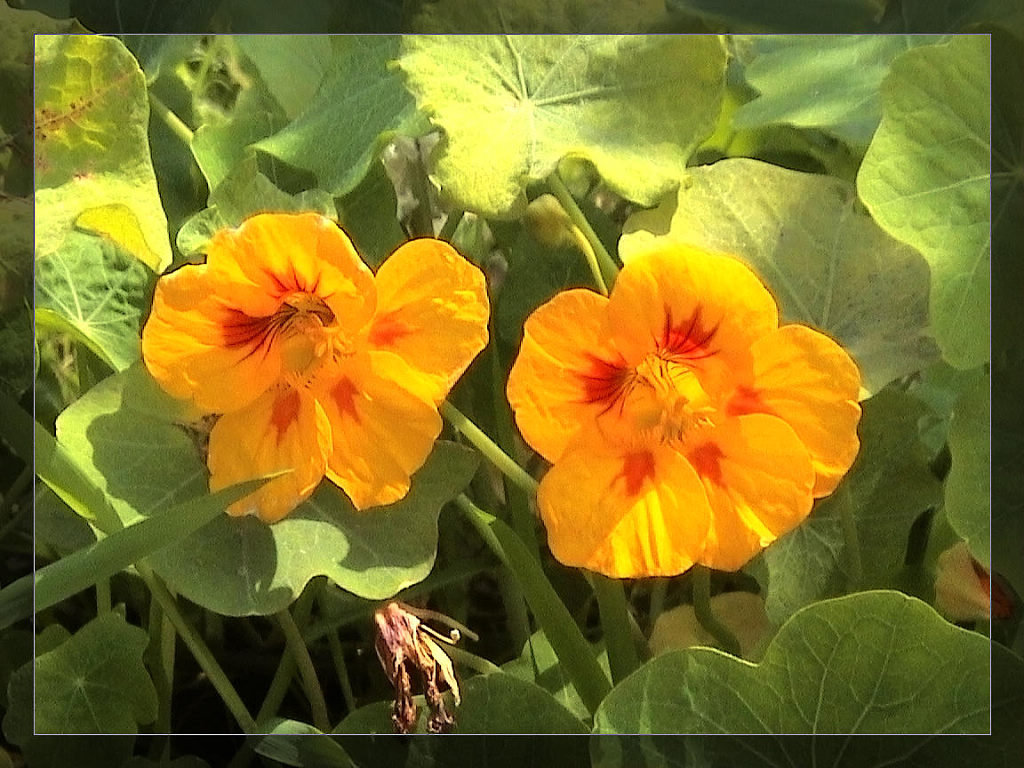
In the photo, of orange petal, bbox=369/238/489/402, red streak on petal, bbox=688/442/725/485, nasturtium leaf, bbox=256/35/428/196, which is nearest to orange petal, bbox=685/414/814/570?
red streak on petal, bbox=688/442/725/485

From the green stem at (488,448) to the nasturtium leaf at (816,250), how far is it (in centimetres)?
13

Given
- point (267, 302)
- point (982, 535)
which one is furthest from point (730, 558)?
point (267, 302)

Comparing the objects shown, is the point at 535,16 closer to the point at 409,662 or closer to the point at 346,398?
the point at 346,398

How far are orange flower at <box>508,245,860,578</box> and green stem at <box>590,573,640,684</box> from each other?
2.6 inches

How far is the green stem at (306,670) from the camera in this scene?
1.87ft

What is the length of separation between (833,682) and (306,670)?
0.29 m

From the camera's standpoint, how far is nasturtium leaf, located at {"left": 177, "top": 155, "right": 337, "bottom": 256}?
52cm

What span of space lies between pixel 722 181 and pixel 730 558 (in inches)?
7.8

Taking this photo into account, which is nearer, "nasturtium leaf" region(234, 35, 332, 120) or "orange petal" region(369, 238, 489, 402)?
"orange petal" region(369, 238, 489, 402)

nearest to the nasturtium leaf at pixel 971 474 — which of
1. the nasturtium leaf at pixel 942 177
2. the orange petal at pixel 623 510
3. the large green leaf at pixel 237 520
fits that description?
the nasturtium leaf at pixel 942 177

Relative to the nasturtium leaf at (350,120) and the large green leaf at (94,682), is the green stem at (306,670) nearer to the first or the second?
the large green leaf at (94,682)

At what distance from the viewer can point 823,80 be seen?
22.3 inches

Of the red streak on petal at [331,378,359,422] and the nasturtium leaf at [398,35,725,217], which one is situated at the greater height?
the nasturtium leaf at [398,35,725,217]

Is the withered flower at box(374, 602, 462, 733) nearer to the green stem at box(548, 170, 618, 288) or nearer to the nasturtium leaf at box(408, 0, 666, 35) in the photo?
the green stem at box(548, 170, 618, 288)
